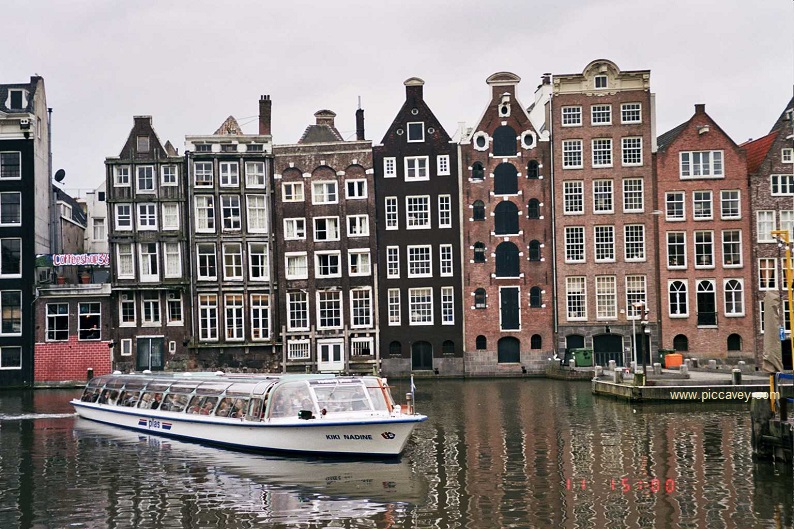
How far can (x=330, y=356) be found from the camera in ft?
220

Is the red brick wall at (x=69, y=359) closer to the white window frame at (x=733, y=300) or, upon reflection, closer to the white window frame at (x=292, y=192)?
the white window frame at (x=292, y=192)

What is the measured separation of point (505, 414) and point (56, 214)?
144 ft

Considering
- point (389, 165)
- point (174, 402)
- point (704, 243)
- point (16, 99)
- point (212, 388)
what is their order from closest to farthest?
point (212, 388) < point (174, 402) < point (704, 243) < point (16, 99) < point (389, 165)

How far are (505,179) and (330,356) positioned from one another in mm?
17764

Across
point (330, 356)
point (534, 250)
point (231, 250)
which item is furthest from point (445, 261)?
point (231, 250)

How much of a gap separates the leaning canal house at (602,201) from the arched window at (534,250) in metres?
1.38

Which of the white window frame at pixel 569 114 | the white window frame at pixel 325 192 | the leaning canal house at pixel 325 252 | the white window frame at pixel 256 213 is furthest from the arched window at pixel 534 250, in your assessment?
the white window frame at pixel 256 213

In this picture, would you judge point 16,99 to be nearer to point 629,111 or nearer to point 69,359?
point 69,359

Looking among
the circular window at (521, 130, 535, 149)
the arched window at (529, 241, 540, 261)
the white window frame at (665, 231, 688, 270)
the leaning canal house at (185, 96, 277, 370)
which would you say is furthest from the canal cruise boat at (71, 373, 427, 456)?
the white window frame at (665, 231, 688, 270)

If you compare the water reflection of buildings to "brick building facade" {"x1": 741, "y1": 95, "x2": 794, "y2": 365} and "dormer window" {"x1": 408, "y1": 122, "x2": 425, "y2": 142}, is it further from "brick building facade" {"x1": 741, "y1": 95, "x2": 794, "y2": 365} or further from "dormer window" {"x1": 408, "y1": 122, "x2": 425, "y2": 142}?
"dormer window" {"x1": 408, "y1": 122, "x2": 425, "y2": 142}

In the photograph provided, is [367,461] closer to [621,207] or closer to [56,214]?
[621,207]

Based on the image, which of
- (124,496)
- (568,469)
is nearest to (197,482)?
(124,496)

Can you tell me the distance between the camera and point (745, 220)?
65812mm

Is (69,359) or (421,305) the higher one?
(421,305)
